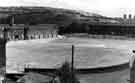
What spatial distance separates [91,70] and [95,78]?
0.68 meters

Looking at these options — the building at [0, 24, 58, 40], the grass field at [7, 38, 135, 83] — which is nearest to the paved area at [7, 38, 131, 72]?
the grass field at [7, 38, 135, 83]

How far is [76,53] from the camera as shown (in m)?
7.28

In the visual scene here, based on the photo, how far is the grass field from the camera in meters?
5.59

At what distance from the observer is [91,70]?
505cm

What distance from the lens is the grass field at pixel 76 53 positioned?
5.59 metres

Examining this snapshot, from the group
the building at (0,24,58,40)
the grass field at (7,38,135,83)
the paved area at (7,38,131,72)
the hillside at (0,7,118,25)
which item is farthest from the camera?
the paved area at (7,38,131,72)

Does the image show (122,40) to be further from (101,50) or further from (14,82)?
(14,82)

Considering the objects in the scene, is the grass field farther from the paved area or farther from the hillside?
the hillside

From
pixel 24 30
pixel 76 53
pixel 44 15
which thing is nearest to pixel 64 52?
pixel 76 53

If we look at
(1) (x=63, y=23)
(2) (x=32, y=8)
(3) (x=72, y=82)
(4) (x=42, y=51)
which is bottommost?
(4) (x=42, y=51)

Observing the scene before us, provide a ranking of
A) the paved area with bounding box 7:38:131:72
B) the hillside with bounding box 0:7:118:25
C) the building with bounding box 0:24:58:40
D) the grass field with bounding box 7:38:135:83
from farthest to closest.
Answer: the paved area with bounding box 7:38:131:72 < the grass field with bounding box 7:38:135:83 < the building with bounding box 0:24:58:40 < the hillside with bounding box 0:7:118:25

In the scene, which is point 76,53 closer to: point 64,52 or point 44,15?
point 64,52

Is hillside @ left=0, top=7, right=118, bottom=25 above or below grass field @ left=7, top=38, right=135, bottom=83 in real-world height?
above

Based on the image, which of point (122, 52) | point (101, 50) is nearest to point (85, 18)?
point (122, 52)
